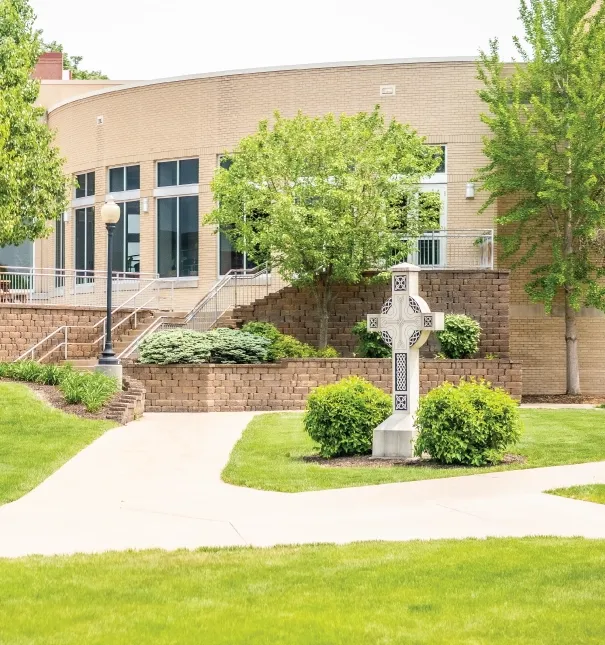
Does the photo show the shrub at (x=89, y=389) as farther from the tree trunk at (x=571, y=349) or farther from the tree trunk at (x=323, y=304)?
the tree trunk at (x=571, y=349)

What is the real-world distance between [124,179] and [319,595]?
97.0 feet

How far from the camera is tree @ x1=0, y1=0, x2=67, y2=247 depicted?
88.3 feet

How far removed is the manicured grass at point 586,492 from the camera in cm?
1216

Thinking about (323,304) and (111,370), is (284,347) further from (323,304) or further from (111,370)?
(111,370)

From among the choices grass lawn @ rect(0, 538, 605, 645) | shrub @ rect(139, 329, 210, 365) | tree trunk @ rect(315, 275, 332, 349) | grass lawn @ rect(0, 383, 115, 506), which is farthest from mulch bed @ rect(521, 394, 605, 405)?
grass lawn @ rect(0, 538, 605, 645)

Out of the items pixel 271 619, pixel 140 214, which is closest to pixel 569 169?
pixel 140 214

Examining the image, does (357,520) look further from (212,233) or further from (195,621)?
(212,233)

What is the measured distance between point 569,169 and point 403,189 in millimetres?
4033

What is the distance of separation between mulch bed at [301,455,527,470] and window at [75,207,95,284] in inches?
872

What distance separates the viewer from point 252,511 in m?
11.6

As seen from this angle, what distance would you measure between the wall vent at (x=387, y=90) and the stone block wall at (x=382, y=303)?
5825 millimetres

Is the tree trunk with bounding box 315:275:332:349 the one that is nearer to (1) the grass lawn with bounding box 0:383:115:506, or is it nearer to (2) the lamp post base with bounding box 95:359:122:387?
(2) the lamp post base with bounding box 95:359:122:387

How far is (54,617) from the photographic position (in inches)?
281

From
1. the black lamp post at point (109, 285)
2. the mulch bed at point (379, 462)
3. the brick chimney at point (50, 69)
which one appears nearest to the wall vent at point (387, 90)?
the black lamp post at point (109, 285)
